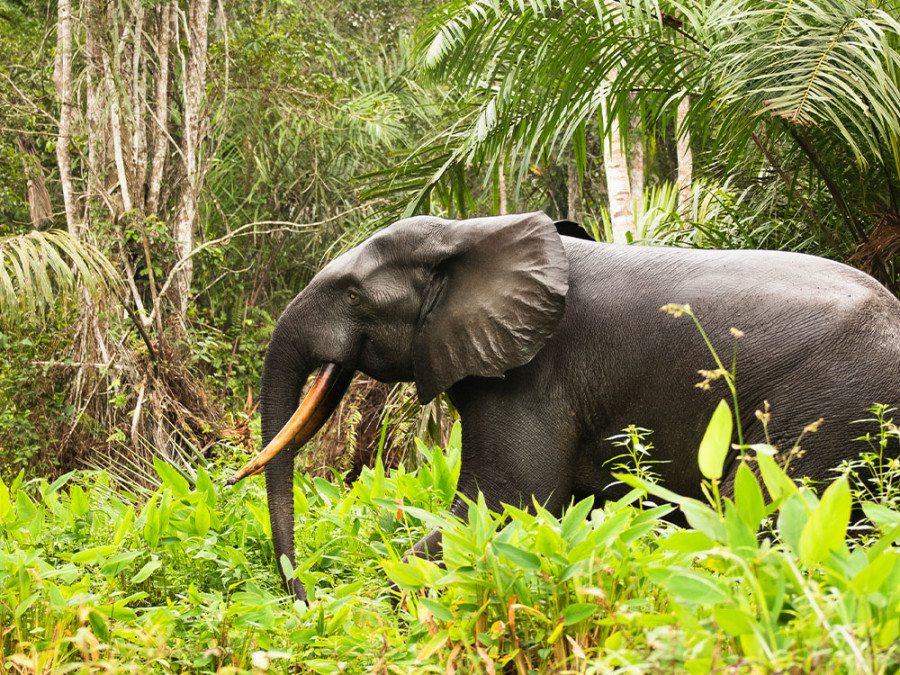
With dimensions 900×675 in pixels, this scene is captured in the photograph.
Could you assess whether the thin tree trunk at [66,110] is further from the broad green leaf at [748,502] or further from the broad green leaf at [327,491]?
the broad green leaf at [748,502]

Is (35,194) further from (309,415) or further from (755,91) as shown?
(755,91)

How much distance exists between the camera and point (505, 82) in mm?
6246

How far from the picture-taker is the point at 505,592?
7.84ft

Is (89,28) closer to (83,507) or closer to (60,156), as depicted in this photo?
(60,156)

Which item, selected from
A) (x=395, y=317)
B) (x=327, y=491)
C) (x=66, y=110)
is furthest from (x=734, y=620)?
(x=66, y=110)

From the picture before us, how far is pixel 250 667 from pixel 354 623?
11.6 inches

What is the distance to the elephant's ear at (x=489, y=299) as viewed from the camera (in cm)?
385

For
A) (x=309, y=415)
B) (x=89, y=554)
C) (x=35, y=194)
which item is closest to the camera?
(x=89, y=554)

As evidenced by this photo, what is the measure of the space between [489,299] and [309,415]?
823 millimetres

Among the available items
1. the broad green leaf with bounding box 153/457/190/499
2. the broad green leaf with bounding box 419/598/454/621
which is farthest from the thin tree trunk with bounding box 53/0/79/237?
the broad green leaf with bounding box 419/598/454/621

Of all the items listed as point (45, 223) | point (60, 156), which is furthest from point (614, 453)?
point (45, 223)

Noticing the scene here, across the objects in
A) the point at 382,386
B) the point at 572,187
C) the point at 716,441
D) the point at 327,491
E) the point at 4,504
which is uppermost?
the point at 716,441

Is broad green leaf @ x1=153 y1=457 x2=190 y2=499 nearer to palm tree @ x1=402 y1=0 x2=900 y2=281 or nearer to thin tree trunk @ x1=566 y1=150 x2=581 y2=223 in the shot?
palm tree @ x1=402 y1=0 x2=900 y2=281

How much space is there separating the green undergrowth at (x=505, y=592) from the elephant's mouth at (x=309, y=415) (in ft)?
1.16
